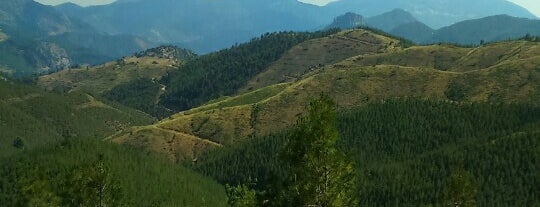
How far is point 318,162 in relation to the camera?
163 ft

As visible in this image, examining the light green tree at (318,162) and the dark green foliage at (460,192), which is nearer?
the light green tree at (318,162)

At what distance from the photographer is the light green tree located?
161 feet

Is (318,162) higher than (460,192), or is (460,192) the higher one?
(318,162)

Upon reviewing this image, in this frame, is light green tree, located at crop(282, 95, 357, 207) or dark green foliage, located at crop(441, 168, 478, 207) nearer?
light green tree, located at crop(282, 95, 357, 207)

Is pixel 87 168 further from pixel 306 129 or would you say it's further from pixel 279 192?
pixel 306 129

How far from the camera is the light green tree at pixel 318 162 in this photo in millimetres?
49188

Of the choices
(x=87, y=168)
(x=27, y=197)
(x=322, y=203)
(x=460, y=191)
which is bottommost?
(x=27, y=197)

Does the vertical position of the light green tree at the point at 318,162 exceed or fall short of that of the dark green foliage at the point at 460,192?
it exceeds it

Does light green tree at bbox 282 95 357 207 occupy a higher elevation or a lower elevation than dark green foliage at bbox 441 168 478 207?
higher

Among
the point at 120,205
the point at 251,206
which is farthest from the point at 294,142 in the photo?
the point at 120,205

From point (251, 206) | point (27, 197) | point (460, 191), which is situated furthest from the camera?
point (27, 197)

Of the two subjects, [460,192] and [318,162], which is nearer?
[318,162]

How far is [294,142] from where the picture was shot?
50.4 m

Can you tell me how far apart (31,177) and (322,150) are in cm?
8741
